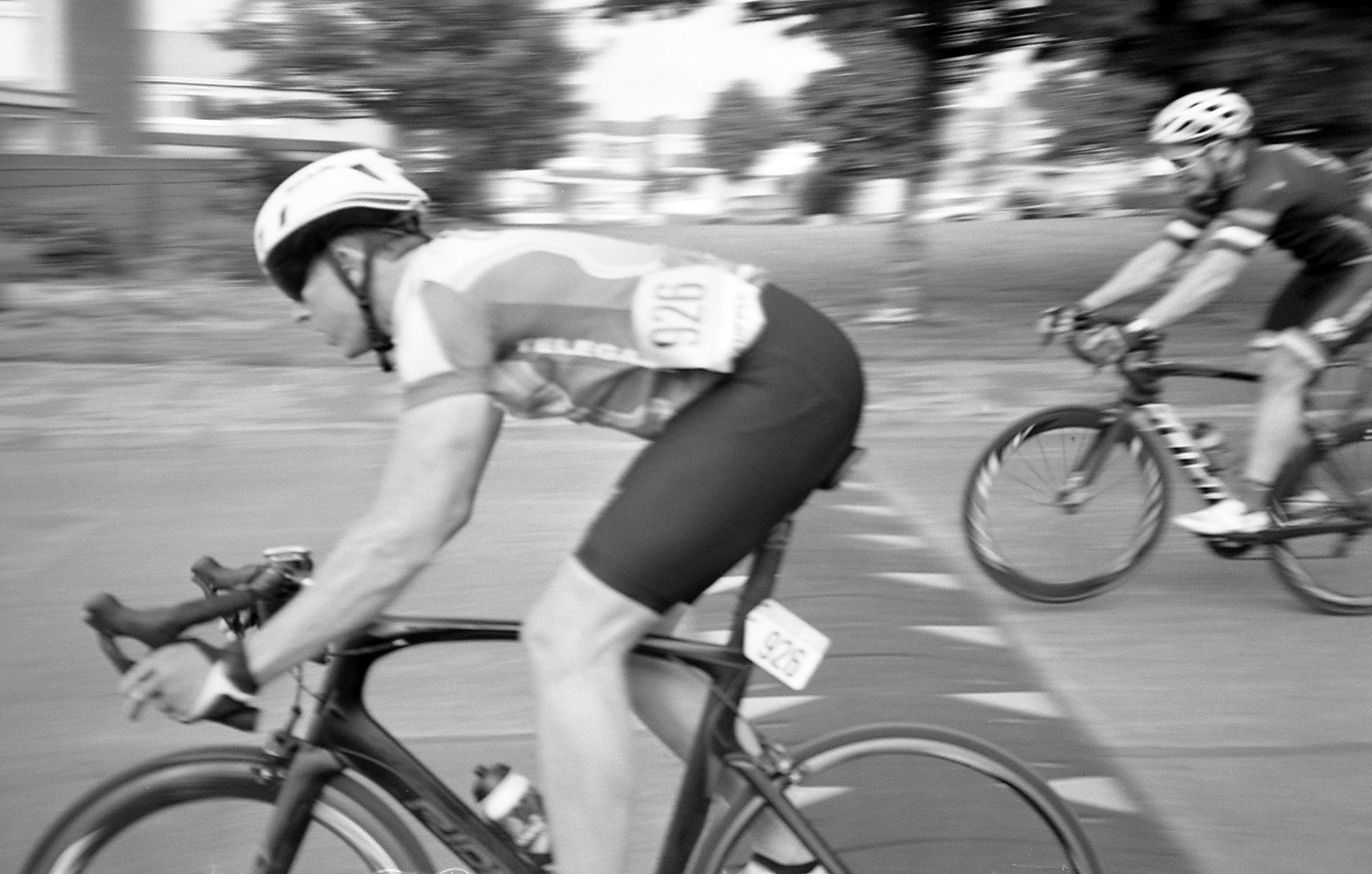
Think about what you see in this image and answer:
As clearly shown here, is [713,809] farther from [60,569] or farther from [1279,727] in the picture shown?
[60,569]

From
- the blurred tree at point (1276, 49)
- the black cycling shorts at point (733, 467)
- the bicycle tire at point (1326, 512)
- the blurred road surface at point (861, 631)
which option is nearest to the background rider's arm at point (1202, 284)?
the bicycle tire at point (1326, 512)

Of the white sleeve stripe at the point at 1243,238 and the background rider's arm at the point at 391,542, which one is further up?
the background rider's arm at the point at 391,542

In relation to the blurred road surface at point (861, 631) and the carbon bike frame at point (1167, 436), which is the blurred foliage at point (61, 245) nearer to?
the blurred road surface at point (861, 631)

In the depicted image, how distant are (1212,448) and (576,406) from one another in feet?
13.2

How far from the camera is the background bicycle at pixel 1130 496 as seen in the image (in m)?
6.18

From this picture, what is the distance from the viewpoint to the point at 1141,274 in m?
6.59

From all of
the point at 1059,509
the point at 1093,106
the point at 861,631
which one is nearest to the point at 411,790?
the point at 861,631

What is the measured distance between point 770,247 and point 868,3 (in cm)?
776

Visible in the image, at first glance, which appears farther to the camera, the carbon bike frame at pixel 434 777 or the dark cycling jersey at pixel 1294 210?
A: the dark cycling jersey at pixel 1294 210

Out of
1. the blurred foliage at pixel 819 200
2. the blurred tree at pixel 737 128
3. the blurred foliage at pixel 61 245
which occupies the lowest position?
the blurred foliage at pixel 819 200

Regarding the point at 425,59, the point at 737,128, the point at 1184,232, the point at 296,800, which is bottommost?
the point at 737,128

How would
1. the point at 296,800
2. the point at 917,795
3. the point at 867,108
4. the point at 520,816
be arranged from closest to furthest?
the point at 296,800 < the point at 520,816 < the point at 917,795 < the point at 867,108

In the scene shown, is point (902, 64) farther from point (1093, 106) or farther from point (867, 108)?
point (1093, 106)

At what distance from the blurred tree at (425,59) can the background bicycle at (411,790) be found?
1625 centimetres
